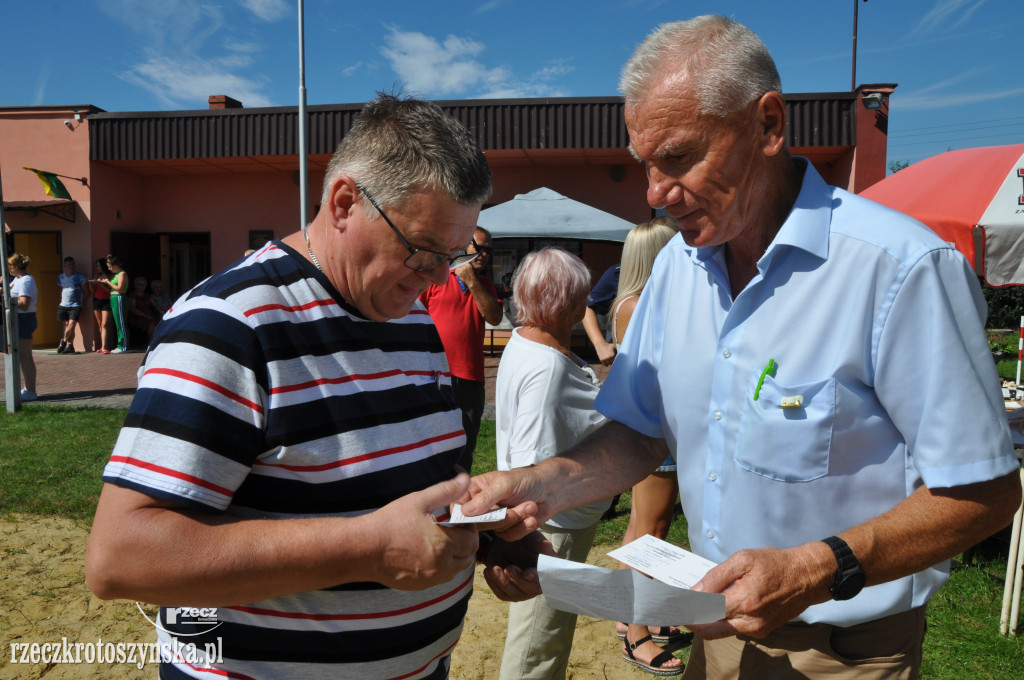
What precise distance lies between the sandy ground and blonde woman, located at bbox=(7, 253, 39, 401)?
18.5 ft

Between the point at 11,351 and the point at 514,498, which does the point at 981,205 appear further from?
the point at 11,351

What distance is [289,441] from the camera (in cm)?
143

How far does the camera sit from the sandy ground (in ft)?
11.6

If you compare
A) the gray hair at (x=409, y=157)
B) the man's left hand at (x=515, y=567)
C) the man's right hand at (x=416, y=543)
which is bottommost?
the man's left hand at (x=515, y=567)

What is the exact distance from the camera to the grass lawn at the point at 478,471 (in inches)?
140

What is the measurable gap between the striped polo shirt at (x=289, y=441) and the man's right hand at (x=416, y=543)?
176mm

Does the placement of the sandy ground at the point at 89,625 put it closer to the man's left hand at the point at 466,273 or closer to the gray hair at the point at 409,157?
the man's left hand at the point at 466,273

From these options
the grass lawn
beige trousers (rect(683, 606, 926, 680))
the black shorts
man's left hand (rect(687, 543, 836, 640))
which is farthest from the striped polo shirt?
the black shorts

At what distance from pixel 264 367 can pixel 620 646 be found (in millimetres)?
3122

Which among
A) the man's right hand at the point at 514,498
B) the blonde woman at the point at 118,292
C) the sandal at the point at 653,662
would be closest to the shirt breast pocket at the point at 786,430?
the man's right hand at the point at 514,498

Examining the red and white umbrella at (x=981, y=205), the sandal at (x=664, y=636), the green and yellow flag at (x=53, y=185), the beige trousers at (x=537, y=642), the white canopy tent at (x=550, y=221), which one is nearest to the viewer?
the beige trousers at (x=537, y=642)

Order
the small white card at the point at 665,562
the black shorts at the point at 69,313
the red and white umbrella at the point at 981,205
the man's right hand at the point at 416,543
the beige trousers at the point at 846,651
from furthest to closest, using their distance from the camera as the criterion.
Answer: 1. the black shorts at the point at 69,313
2. the red and white umbrella at the point at 981,205
3. the beige trousers at the point at 846,651
4. the small white card at the point at 665,562
5. the man's right hand at the point at 416,543

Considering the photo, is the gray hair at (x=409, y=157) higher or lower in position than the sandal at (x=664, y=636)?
higher

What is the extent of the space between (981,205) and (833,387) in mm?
4917
